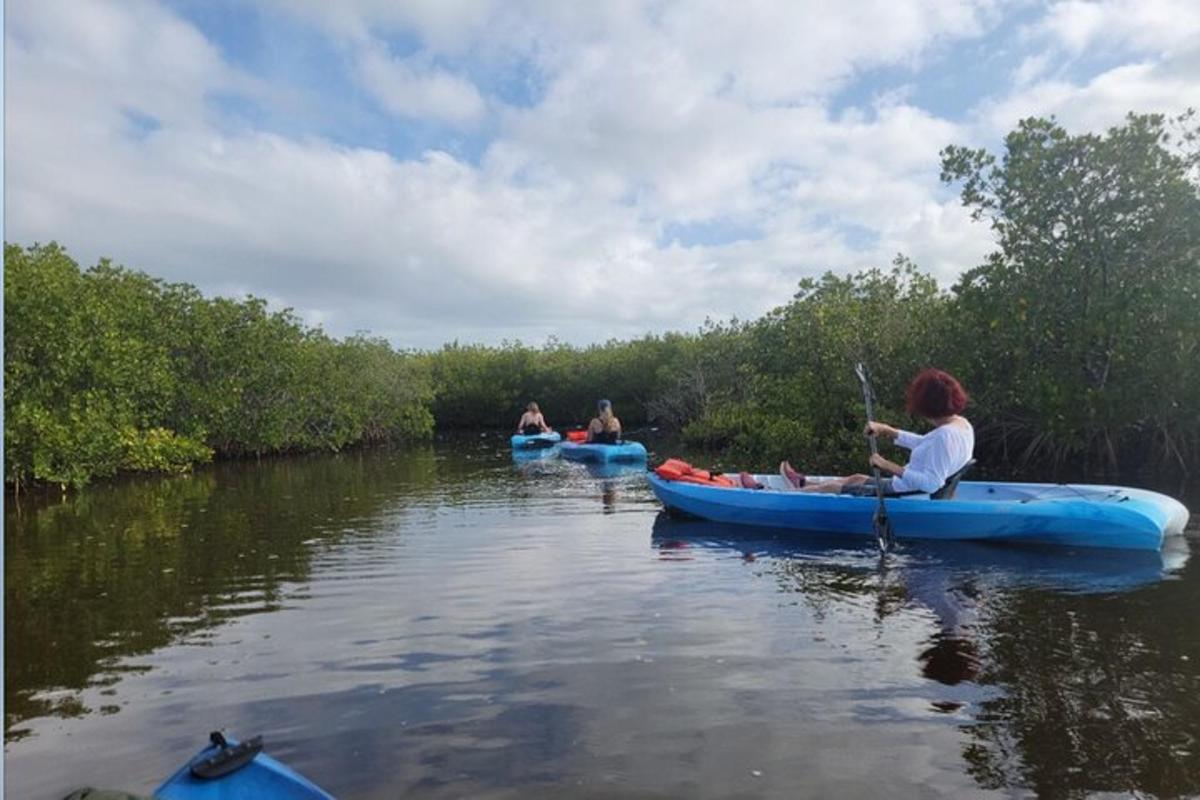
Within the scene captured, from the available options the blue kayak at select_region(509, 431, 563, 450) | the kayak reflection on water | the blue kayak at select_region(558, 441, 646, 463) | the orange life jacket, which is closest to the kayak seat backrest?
the kayak reflection on water

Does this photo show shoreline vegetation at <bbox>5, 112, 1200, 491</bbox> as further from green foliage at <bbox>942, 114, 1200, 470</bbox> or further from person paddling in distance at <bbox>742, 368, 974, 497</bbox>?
person paddling in distance at <bbox>742, 368, 974, 497</bbox>

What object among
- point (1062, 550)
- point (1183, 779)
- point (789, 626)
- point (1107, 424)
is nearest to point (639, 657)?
point (789, 626)

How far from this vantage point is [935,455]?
8.45m

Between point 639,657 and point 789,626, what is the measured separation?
49.2 inches

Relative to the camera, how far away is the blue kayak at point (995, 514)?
7.99 m

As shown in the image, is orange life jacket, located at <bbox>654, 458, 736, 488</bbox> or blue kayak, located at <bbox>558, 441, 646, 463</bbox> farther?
blue kayak, located at <bbox>558, 441, 646, 463</bbox>

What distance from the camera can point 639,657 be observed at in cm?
539

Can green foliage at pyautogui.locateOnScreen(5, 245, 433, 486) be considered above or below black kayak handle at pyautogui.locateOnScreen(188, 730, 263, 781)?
above

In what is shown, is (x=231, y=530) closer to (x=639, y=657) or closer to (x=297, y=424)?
(x=639, y=657)

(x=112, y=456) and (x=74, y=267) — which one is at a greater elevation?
(x=74, y=267)

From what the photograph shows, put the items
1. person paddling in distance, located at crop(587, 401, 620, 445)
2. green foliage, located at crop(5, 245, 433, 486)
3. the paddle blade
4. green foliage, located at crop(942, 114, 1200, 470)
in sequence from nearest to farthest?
1. the paddle blade
2. green foliage, located at crop(942, 114, 1200, 470)
3. green foliage, located at crop(5, 245, 433, 486)
4. person paddling in distance, located at crop(587, 401, 620, 445)

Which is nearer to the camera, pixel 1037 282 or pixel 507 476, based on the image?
pixel 1037 282

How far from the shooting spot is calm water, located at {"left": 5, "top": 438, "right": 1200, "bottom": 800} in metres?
3.92

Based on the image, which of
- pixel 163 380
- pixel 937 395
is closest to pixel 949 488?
pixel 937 395
